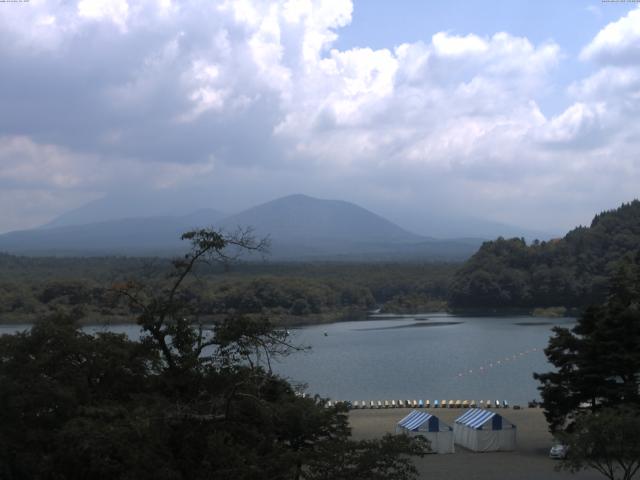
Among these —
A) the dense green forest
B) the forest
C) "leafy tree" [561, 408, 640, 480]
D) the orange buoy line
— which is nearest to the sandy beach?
"leafy tree" [561, 408, 640, 480]

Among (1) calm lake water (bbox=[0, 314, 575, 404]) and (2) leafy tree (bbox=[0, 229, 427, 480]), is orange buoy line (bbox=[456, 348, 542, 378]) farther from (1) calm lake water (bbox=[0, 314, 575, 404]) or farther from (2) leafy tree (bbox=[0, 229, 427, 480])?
(2) leafy tree (bbox=[0, 229, 427, 480])

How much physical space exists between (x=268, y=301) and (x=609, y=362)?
39307 mm

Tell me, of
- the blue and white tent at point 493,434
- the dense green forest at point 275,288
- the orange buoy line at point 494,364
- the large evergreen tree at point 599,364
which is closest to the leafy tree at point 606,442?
the large evergreen tree at point 599,364

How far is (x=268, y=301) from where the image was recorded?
5222 centimetres

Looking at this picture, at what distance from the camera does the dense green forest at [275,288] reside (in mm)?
47125

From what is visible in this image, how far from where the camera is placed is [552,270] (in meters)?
59.1

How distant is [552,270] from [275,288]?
20.1m

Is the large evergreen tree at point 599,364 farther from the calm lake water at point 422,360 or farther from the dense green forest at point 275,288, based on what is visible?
the dense green forest at point 275,288

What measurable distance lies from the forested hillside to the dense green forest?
13.6ft

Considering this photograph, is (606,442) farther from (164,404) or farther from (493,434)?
(164,404)

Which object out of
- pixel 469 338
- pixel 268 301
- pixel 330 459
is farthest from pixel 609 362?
pixel 268 301

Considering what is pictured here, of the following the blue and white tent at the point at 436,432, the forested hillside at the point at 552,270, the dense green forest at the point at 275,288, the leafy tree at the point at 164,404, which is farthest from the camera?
the forested hillside at the point at 552,270

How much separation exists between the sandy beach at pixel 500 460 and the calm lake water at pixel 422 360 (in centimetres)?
388

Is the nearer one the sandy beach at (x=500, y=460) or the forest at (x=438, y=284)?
the sandy beach at (x=500, y=460)
